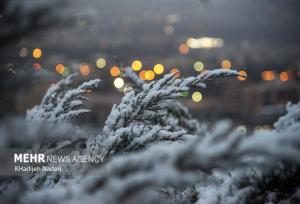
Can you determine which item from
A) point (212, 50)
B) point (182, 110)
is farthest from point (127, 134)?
point (212, 50)

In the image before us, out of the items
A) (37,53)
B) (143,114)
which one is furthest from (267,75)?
(37,53)

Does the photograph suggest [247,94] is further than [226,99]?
Yes

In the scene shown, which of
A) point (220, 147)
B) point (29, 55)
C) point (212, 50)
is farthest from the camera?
point (212, 50)

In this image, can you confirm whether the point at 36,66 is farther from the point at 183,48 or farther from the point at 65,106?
the point at 183,48

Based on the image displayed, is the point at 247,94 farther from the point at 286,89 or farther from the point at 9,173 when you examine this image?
the point at 9,173

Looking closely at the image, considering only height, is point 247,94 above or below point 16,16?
above
